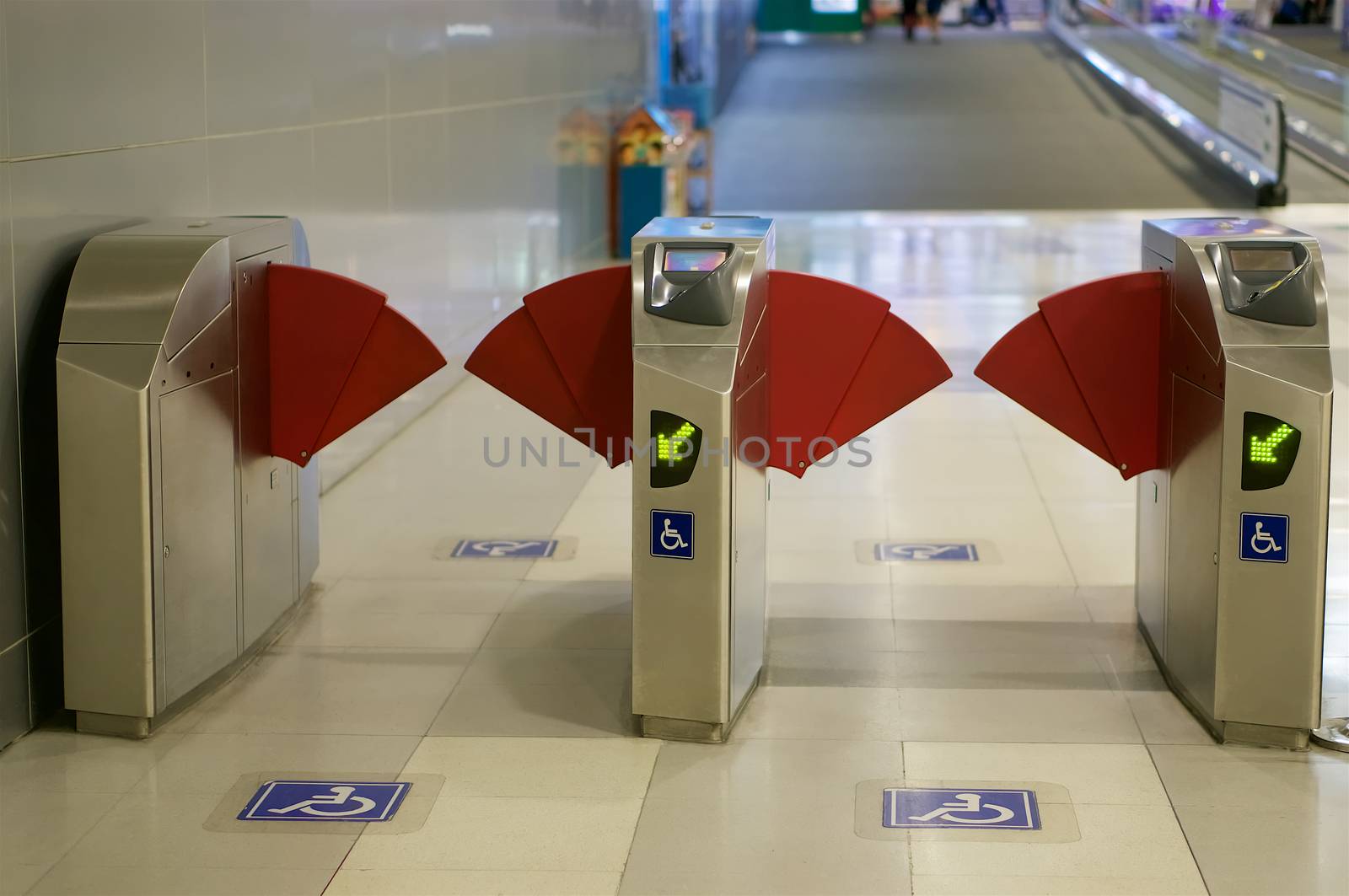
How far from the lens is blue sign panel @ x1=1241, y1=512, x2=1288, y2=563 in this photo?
3.13m

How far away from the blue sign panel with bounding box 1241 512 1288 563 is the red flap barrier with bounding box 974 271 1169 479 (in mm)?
449

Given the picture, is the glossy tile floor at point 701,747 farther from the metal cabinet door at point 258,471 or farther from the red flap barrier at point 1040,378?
the red flap barrier at point 1040,378

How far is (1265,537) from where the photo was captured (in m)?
3.14

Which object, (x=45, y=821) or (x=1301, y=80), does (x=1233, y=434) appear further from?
(x=1301, y=80)

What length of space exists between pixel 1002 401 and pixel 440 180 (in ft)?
9.29

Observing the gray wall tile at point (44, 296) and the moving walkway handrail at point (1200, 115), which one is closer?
the gray wall tile at point (44, 296)

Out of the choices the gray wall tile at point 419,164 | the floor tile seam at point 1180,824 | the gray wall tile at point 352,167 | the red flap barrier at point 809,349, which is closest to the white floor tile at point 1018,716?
the floor tile seam at point 1180,824

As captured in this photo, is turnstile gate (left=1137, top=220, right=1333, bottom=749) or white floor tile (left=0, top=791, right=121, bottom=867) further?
turnstile gate (left=1137, top=220, right=1333, bottom=749)

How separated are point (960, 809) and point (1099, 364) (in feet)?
4.03

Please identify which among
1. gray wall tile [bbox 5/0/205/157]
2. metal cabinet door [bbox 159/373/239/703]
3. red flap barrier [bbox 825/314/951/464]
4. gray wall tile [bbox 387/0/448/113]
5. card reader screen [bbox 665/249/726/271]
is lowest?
metal cabinet door [bbox 159/373/239/703]

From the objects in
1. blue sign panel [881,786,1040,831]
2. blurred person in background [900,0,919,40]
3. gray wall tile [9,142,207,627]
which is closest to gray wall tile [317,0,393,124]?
gray wall tile [9,142,207,627]

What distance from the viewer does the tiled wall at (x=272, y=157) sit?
3.22 meters

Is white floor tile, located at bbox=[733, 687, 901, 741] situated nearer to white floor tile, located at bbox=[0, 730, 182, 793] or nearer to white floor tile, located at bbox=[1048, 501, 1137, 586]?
white floor tile, located at bbox=[1048, 501, 1137, 586]

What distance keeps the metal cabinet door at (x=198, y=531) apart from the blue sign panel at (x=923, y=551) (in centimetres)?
205
